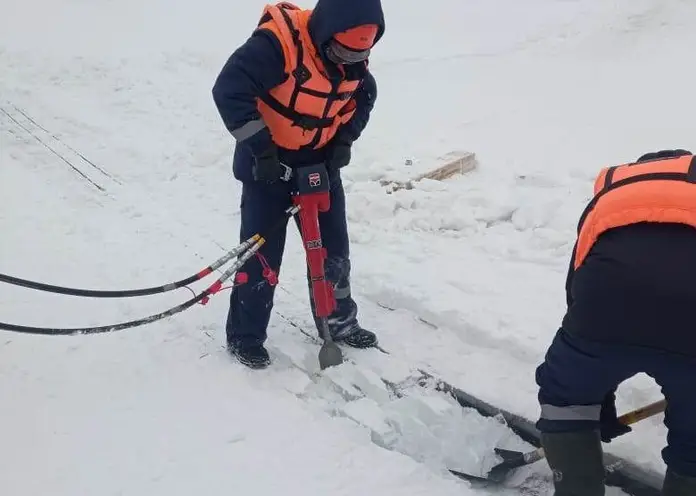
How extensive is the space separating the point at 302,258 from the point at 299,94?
1944 millimetres

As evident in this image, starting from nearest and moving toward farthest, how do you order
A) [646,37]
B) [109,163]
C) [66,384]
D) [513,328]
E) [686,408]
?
[686,408] < [66,384] < [513,328] < [109,163] < [646,37]

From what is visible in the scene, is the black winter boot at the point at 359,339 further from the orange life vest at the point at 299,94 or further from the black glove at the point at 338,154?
the orange life vest at the point at 299,94

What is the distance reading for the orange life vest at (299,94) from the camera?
3.32 metres

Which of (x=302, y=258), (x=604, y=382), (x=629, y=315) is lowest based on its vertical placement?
(x=302, y=258)

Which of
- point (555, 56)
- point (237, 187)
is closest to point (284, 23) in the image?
point (237, 187)

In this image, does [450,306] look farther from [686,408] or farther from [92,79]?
[92,79]

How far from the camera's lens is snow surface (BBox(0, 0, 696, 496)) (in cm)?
325

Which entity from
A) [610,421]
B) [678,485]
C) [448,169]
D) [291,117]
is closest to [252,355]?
[291,117]

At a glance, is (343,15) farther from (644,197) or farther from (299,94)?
(644,197)

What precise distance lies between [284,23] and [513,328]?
6.90ft

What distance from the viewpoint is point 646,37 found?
31.9ft

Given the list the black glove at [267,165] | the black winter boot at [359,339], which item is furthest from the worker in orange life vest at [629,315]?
the black winter boot at [359,339]

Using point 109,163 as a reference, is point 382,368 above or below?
below

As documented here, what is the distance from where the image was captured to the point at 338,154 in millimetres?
3764
